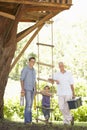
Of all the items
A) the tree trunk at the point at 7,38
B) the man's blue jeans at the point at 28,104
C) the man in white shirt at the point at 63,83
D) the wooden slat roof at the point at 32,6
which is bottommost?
the man's blue jeans at the point at 28,104

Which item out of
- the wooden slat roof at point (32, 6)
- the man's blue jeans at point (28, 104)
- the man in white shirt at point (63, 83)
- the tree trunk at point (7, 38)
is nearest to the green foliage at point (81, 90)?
the tree trunk at point (7, 38)

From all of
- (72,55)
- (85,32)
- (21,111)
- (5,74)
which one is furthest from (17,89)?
(85,32)

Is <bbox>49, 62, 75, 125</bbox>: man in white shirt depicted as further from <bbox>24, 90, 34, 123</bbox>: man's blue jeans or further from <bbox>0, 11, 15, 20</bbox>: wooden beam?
<bbox>0, 11, 15, 20</bbox>: wooden beam

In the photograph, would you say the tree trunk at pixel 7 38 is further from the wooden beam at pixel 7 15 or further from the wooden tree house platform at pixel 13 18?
the wooden beam at pixel 7 15

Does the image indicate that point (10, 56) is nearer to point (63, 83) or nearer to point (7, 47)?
point (7, 47)

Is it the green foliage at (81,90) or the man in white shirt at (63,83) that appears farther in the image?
the green foliage at (81,90)

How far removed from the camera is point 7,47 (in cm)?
1410

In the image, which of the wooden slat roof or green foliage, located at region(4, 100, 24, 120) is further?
green foliage, located at region(4, 100, 24, 120)

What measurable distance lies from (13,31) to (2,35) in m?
0.33

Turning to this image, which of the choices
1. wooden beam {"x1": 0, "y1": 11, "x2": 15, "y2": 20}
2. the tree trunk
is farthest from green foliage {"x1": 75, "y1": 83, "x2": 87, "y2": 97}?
wooden beam {"x1": 0, "y1": 11, "x2": 15, "y2": 20}

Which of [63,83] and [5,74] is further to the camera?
[5,74]

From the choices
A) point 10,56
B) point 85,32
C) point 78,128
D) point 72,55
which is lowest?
point 78,128

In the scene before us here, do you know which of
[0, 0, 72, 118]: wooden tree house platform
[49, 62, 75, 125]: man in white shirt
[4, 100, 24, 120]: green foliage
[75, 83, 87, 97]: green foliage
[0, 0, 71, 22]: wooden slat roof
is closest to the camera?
[0, 0, 71, 22]: wooden slat roof

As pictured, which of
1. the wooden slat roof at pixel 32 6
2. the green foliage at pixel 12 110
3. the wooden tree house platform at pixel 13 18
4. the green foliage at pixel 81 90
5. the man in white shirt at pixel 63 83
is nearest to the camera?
the wooden slat roof at pixel 32 6
